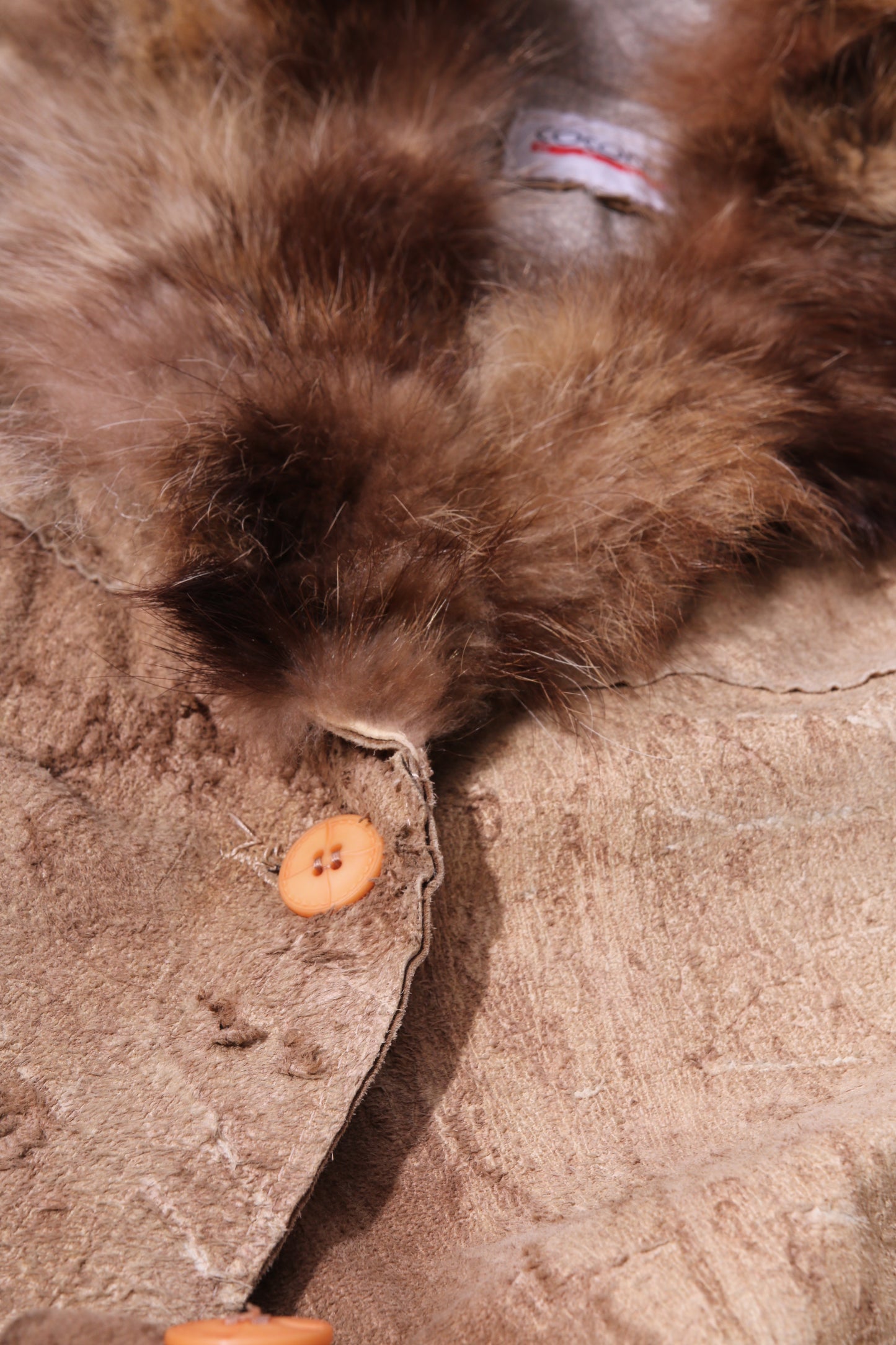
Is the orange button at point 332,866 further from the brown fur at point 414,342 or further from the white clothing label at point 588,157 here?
the white clothing label at point 588,157

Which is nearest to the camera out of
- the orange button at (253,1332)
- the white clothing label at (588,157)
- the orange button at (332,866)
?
the orange button at (253,1332)

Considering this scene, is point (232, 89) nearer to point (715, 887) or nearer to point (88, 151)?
point (88, 151)

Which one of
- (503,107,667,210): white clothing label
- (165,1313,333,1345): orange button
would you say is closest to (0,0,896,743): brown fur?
(503,107,667,210): white clothing label

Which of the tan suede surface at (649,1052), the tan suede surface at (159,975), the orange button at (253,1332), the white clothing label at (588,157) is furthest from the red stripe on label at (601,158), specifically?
the orange button at (253,1332)

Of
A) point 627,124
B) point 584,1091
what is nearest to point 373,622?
point 584,1091

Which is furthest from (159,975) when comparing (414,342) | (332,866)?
(414,342)

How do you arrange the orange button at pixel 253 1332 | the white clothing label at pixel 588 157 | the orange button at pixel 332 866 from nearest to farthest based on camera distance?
the orange button at pixel 253 1332
the orange button at pixel 332 866
the white clothing label at pixel 588 157

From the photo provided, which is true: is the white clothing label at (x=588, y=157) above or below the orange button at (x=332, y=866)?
above
